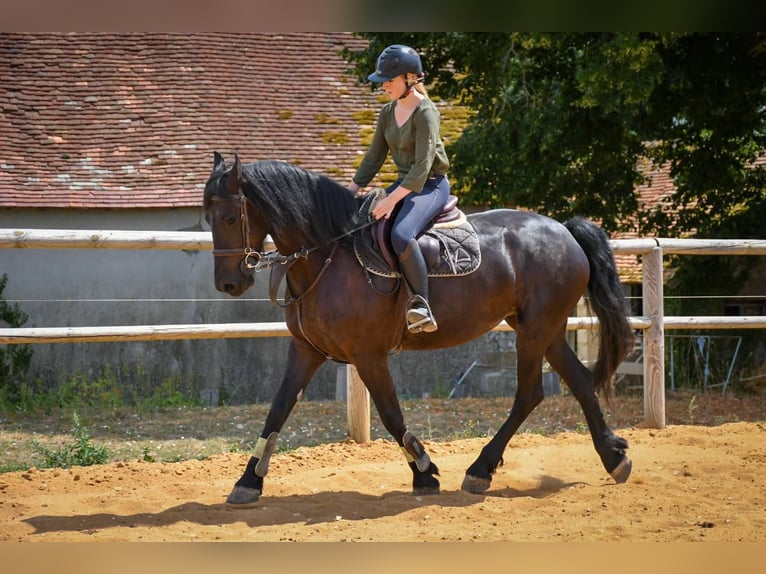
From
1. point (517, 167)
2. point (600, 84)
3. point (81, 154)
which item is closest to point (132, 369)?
point (81, 154)

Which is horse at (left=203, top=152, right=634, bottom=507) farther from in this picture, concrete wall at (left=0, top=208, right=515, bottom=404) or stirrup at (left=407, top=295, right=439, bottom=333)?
concrete wall at (left=0, top=208, right=515, bottom=404)

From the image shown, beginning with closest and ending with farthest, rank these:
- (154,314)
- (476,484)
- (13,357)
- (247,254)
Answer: (247,254) < (476,484) < (13,357) < (154,314)

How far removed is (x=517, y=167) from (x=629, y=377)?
5.28 m

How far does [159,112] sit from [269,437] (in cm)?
1203

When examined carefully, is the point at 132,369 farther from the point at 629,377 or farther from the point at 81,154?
the point at 629,377

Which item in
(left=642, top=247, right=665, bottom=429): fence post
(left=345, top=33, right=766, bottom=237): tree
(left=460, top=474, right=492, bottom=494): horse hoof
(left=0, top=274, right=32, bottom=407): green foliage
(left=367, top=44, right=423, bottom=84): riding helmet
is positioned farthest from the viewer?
(left=0, top=274, right=32, bottom=407): green foliage

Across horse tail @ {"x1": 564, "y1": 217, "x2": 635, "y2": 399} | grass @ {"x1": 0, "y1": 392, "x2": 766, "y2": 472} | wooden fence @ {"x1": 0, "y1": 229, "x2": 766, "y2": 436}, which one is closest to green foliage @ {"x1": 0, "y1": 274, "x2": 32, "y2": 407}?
grass @ {"x1": 0, "y1": 392, "x2": 766, "y2": 472}

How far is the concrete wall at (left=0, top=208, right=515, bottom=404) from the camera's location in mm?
14625

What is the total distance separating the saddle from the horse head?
704 millimetres

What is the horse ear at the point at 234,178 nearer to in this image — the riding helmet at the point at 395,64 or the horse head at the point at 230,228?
the horse head at the point at 230,228

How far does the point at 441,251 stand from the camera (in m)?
5.84

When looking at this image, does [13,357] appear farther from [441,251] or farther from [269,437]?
→ [441,251]

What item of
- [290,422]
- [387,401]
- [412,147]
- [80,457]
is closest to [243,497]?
[387,401]

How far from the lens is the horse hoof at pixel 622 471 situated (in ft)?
20.3
